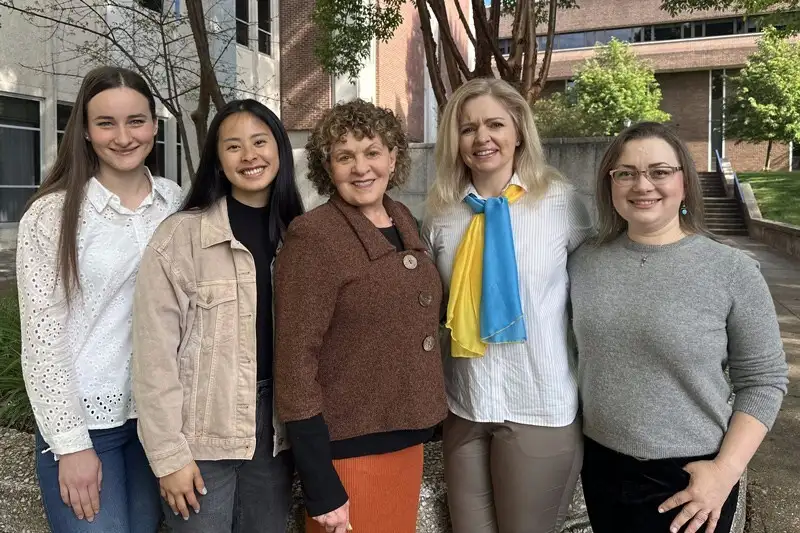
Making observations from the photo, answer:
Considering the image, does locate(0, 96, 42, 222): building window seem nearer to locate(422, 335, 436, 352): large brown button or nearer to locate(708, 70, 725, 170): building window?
locate(422, 335, 436, 352): large brown button

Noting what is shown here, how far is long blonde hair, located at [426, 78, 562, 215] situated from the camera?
2.53 metres

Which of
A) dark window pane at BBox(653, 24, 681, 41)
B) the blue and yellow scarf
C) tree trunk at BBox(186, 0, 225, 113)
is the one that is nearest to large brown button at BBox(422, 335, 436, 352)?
the blue and yellow scarf

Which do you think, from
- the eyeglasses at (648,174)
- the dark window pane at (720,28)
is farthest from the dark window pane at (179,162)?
the dark window pane at (720,28)

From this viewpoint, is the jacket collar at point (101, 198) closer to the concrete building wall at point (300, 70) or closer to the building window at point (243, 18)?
the building window at point (243, 18)

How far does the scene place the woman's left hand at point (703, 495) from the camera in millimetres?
2008

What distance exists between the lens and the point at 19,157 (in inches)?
613

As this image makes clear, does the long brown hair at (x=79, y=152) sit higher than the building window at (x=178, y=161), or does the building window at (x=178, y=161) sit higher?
the building window at (x=178, y=161)

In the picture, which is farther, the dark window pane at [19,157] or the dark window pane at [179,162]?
the dark window pane at [179,162]

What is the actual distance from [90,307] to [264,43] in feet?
70.2

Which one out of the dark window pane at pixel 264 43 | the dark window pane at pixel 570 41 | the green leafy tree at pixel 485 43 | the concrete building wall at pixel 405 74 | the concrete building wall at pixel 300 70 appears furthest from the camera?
the dark window pane at pixel 570 41

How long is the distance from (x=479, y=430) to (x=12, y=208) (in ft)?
54.5

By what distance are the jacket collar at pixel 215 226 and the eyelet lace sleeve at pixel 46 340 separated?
477mm

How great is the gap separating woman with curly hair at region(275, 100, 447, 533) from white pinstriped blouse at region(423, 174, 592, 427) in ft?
0.70

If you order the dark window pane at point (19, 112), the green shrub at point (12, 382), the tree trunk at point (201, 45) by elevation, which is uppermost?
the dark window pane at point (19, 112)
